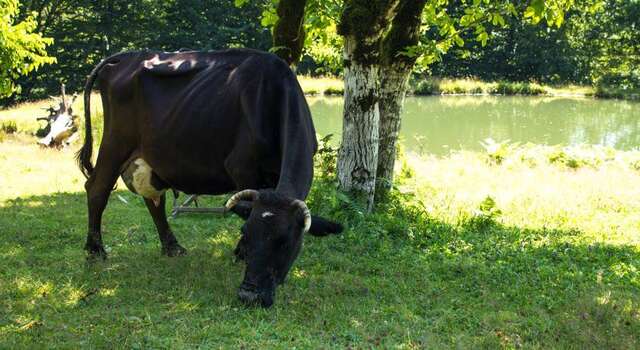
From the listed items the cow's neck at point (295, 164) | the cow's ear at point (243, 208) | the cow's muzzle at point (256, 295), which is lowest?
the cow's muzzle at point (256, 295)

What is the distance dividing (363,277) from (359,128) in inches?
98.9

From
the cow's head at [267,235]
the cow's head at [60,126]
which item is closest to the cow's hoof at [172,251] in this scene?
the cow's head at [267,235]

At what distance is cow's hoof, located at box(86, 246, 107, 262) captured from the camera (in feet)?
21.2

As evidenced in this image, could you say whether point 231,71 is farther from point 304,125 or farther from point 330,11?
point 330,11

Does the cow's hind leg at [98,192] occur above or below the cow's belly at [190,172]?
below

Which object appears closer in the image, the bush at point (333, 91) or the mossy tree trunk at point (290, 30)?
the mossy tree trunk at point (290, 30)

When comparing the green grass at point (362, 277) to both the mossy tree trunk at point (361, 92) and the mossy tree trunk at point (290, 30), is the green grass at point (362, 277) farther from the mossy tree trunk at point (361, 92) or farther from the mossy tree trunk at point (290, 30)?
the mossy tree trunk at point (290, 30)

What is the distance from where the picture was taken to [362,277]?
6.13m

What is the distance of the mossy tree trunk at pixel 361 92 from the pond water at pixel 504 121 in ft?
32.0

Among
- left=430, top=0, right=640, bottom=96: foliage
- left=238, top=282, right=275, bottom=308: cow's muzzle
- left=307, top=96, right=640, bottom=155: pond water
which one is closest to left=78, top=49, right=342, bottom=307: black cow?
left=238, top=282, right=275, bottom=308: cow's muzzle

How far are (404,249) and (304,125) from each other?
235 centimetres

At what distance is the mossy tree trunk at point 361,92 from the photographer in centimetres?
766

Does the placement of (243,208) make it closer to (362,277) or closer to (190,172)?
(190,172)

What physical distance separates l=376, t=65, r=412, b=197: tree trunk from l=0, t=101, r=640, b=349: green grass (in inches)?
14.3
